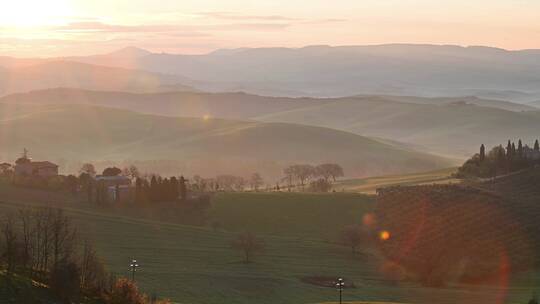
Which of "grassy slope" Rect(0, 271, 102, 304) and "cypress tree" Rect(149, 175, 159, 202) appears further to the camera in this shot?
"cypress tree" Rect(149, 175, 159, 202)

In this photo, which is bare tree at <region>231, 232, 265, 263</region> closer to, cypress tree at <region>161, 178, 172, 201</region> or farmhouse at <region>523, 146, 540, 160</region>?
cypress tree at <region>161, 178, 172, 201</region>

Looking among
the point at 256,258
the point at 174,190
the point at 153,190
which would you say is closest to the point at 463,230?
the point at 256,258

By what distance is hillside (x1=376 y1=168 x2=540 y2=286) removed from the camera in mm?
62750

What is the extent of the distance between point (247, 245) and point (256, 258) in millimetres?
1303

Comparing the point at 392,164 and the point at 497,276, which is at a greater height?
the point at 392,164

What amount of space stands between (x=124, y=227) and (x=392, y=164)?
116 m

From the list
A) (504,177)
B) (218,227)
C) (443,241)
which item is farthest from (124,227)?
(504,177)

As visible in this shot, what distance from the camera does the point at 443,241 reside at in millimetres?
68750

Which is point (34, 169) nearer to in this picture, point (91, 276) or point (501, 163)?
point (91, 276)

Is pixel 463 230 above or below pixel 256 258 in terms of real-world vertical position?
above

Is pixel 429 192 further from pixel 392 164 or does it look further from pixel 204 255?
pixel 392 164

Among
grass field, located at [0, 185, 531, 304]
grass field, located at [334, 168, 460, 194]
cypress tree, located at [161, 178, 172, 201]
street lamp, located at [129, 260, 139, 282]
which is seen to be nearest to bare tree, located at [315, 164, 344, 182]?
grass field, located at [334, 168, 460, 194]

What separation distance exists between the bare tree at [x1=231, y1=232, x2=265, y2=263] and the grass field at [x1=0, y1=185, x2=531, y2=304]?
681mm

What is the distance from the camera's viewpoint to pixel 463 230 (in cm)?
7112
